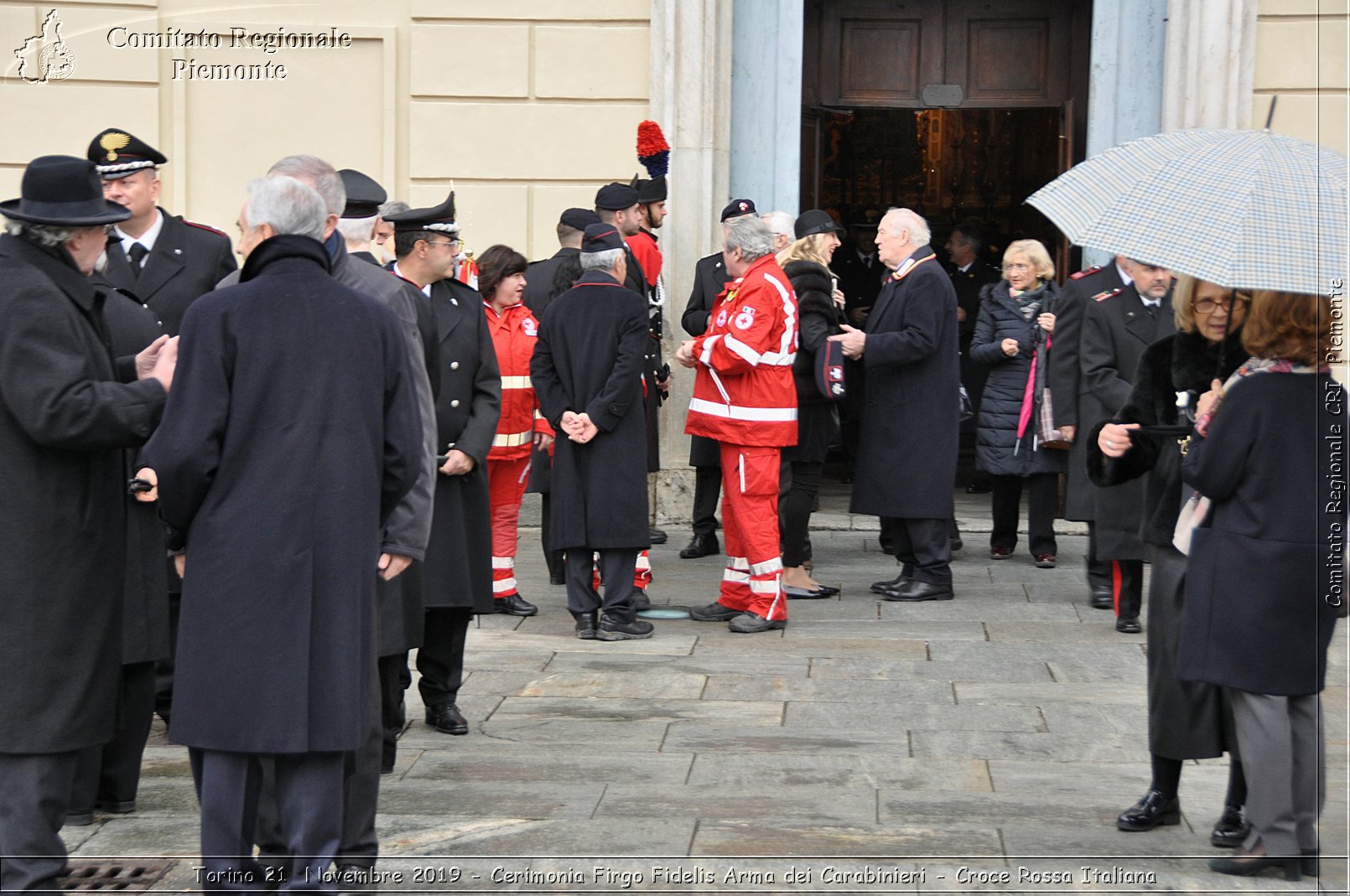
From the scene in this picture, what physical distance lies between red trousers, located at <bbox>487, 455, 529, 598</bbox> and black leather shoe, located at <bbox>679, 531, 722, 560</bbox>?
5.66 ft

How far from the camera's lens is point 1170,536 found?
4730 millimetres

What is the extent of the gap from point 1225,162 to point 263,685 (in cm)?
286

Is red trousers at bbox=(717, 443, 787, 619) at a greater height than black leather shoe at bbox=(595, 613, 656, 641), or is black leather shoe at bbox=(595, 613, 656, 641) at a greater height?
red trousers at bbox=(717, 443, 787, 619)

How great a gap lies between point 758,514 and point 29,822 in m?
4.03

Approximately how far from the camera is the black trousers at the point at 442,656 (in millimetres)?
5699

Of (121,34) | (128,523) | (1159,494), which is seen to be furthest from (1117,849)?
(121,34)

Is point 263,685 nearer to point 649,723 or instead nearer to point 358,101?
point 649,723

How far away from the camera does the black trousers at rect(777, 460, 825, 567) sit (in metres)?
8.18

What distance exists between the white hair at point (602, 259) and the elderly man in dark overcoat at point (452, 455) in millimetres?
1375

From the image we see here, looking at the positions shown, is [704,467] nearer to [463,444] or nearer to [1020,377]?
[1020,377]

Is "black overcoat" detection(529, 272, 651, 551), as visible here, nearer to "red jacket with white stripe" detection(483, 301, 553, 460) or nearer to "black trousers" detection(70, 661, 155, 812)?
"red jacket with white stripe" detection(483, 301, 553, 460)

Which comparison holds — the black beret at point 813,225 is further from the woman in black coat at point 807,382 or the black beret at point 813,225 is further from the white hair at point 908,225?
the white hair at point 908,225

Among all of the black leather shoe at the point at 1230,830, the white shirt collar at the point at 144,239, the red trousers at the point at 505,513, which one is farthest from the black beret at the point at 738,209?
the black leather shoe at the point at 1230,830

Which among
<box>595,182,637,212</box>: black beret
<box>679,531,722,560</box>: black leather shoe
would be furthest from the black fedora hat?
<box>679,531,722,560</box>: black leather shoe
